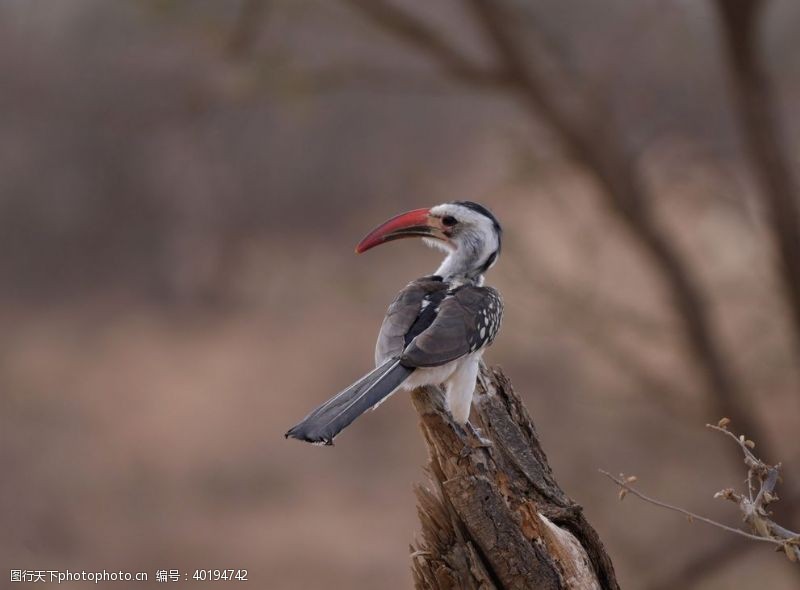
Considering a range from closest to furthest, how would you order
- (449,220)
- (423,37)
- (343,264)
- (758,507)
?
(758,507), (449,220), (423,37), (343,264)

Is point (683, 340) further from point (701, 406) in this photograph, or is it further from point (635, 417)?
→ point (635, 417)

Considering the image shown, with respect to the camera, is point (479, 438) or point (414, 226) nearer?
point (479, 438)

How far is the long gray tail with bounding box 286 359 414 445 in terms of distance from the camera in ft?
8.87

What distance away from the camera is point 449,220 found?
3.84 m

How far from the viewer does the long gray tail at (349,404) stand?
2.71 meters

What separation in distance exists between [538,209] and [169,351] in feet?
13.3

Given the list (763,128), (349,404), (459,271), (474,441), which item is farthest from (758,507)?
(763,128)

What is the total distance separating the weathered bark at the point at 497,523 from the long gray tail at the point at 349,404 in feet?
0.60

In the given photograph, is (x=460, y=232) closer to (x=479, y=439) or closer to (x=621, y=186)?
(x=479, y=439)

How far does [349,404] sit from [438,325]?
56 cm

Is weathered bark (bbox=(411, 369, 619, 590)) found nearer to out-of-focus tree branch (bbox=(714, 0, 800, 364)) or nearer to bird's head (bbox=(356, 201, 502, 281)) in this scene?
bird's head (bbox=(356, 201, 502, 281))

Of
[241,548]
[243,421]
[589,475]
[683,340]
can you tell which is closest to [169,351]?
[243,421]

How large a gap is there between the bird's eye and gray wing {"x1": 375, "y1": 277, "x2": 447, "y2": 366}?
195 millimetres

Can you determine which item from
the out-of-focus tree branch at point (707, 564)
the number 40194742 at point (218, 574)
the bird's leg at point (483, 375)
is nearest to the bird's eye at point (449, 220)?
the bird's leg at point (483, 375)
